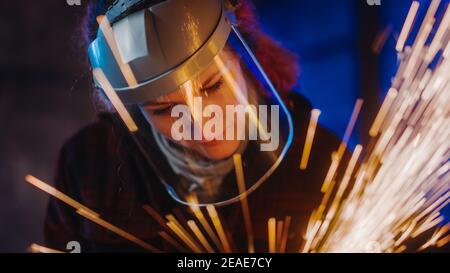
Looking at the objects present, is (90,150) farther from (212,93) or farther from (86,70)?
(212,93)

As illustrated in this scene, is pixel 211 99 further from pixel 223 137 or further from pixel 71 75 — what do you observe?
pixel 71 75

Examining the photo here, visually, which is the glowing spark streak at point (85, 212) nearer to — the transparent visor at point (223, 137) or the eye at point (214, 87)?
the transparent visor at point (223, 137)

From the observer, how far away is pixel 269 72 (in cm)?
183

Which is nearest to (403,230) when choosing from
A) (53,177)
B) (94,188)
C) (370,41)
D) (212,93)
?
(370,41)

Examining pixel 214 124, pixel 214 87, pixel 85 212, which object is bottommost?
pixel 85 212

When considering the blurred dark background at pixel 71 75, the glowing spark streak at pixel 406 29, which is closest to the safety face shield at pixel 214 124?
the blurred dark background at pixel 71 75

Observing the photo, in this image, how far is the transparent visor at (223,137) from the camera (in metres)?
1.80

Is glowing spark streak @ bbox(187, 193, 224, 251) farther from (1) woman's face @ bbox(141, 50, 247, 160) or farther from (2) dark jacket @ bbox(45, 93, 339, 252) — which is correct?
(1) woman's face @ bbox(141, 50, 247, 160)

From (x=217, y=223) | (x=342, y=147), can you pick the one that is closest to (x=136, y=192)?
(x=217, y=223)

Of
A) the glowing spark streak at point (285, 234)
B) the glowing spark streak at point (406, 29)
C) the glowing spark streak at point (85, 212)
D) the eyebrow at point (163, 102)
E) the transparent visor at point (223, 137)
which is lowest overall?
the glowing spark streak at point (285, 234)

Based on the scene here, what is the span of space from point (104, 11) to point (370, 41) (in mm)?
866

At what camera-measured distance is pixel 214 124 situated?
1815 mm

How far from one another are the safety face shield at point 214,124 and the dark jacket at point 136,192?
0.03 metres

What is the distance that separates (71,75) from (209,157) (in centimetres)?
53
